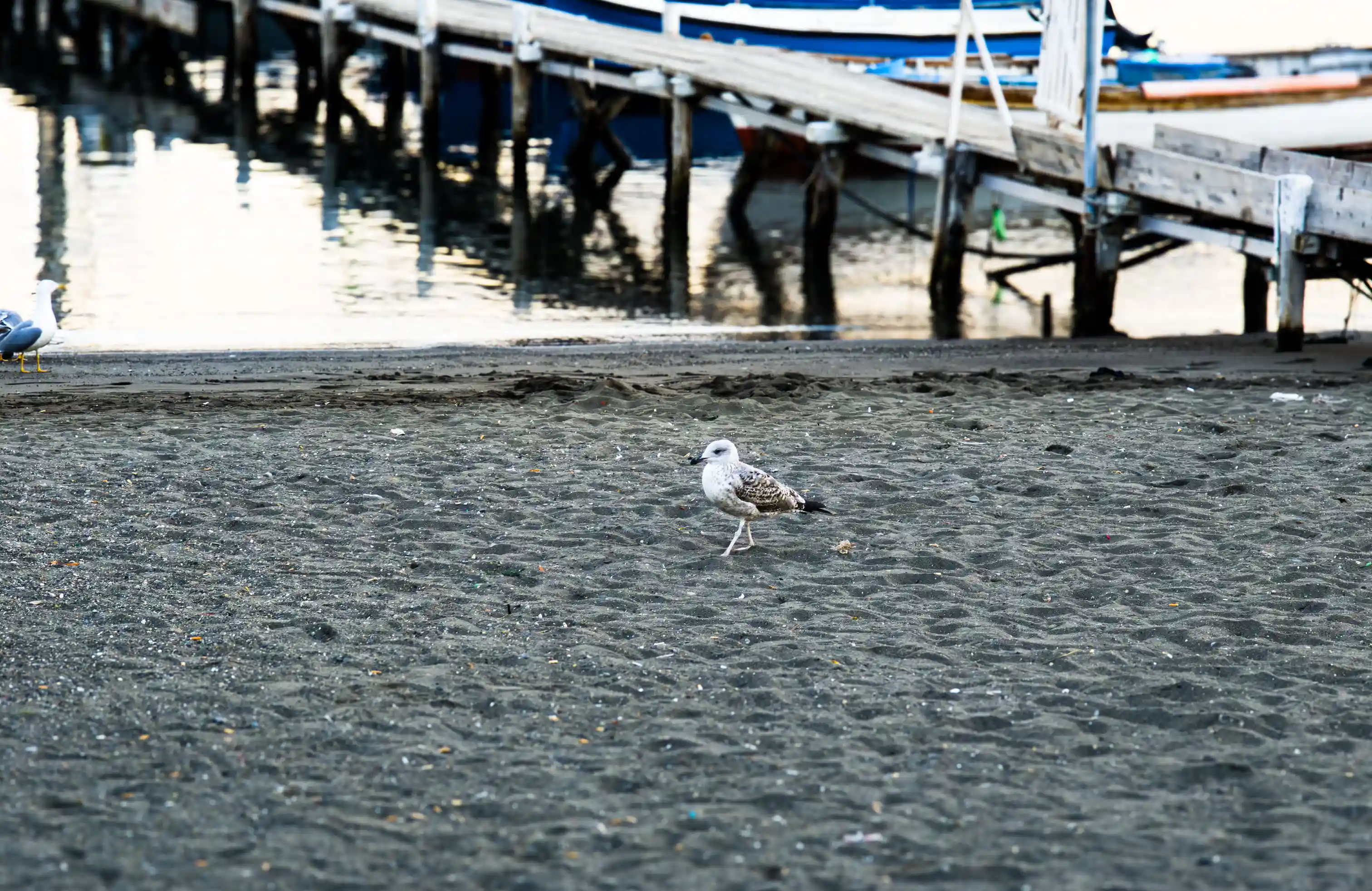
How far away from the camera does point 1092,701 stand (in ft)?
17.7

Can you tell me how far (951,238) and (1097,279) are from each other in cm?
254

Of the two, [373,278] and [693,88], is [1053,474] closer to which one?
[373,278]

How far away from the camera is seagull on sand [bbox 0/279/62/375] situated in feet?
35.4

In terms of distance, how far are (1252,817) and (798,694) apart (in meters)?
1.56

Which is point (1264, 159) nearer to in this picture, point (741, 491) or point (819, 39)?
point (741, 491)

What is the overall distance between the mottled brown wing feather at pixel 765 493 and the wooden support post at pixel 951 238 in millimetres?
8843

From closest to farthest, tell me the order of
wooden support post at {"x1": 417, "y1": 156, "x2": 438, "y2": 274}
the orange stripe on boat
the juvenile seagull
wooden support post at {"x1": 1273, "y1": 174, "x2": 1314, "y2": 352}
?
the juvenile seagull → wooden support post at {"x1": 1273, "y1": 174, "x2": 1314, "y2": 352} → wooden support post at {"x1": 417, "y1": 156, "x2": 438, "y2": 274} → the orange stripe on boat

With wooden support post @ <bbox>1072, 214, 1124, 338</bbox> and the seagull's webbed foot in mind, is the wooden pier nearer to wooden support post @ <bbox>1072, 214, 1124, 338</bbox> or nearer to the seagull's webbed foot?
wooden support post @ <bbox>1072, 214, 1124, 338</bbox>

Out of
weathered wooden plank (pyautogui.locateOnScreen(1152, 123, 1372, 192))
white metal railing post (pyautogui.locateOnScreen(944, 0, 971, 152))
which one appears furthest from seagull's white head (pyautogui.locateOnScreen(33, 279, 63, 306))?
weathered wooden plank (pyautogui.locateOnScreen(1152, 123, 1372, 192))

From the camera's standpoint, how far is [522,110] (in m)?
24.6

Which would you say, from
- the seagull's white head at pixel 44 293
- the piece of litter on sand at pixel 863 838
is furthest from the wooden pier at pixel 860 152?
the piece of litter on sand at pixel 863 838

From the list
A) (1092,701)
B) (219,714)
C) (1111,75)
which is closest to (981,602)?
(1092,701)

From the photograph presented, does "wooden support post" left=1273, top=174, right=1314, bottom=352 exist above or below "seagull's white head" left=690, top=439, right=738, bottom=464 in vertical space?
above

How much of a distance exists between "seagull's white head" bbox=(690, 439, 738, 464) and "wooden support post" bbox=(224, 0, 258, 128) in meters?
26.1
